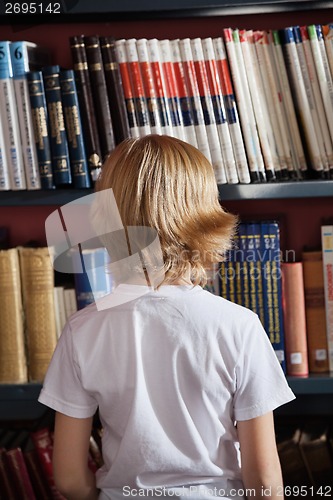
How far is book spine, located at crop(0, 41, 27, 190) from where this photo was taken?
1459 mm

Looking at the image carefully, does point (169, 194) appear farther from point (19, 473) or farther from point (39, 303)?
point (19, 473)

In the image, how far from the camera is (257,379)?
101cm

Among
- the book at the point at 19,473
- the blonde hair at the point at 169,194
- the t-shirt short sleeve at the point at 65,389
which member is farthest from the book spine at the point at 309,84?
the book at the point at 19,473

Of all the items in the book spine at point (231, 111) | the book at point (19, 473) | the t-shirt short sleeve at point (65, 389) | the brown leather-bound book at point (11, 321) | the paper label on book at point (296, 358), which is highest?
the book spine at point (231, 111)

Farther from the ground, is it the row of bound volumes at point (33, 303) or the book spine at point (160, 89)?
the book spine at point (160, 89)

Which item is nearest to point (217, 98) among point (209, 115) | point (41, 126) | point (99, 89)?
point (209, 115)

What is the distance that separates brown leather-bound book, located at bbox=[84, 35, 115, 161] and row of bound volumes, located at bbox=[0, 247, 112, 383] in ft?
0.81

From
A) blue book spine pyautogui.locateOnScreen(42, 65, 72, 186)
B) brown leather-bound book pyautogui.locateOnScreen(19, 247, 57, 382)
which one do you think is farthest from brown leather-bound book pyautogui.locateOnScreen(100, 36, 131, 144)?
brown leather-bound book pyautogui.locateOnScreen(19, 247, 57, 382)

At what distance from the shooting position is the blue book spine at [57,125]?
146 centimetres

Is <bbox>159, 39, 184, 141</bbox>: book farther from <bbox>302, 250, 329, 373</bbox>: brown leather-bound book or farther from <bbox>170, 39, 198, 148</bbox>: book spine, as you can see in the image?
<bbox>302, 250, 329, 373</bbox>: brown leather-bound book

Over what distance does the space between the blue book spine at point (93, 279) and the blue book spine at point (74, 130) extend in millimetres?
159

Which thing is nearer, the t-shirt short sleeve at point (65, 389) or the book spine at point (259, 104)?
the t-shirt short sleeve at point (65, 389)

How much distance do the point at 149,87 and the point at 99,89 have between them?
0.10 metres

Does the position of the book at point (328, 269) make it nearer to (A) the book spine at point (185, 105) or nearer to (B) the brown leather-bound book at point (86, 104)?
(A) the book spine at point (185, 105)
